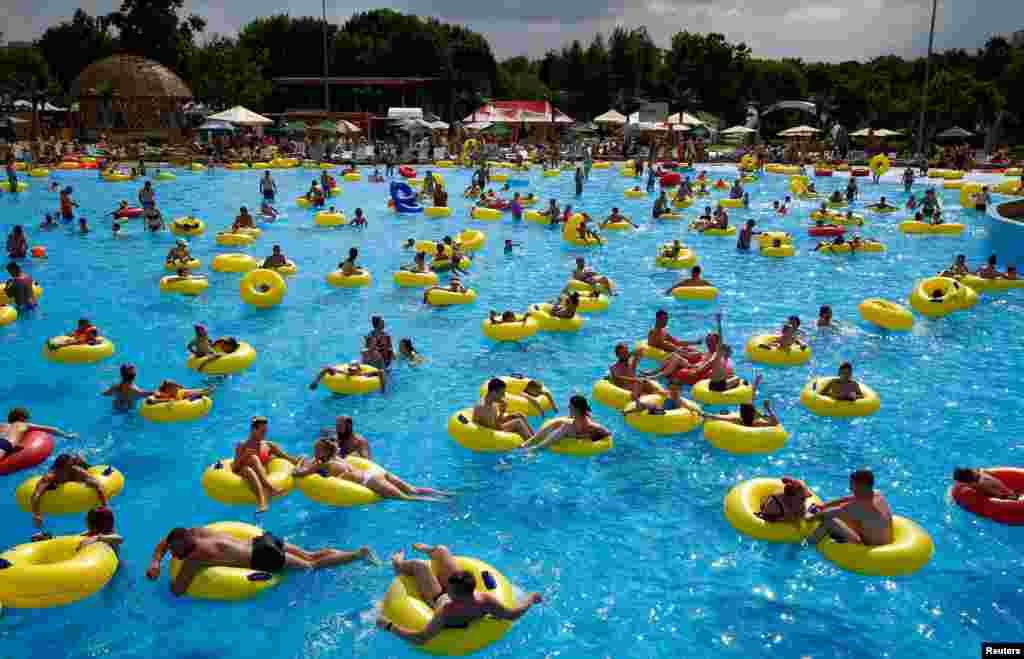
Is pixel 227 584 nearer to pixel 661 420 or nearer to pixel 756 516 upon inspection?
pixel 756 516

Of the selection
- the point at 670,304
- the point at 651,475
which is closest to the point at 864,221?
the point at 670,304

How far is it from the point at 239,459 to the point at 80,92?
46507 millimetres

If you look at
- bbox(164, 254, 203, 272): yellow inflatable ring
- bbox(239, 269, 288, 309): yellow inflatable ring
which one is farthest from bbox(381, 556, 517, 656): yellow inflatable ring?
bbox(164, 254, 203, 272): yellow inflatable ring

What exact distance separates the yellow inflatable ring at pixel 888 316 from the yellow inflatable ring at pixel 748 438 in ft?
20.1

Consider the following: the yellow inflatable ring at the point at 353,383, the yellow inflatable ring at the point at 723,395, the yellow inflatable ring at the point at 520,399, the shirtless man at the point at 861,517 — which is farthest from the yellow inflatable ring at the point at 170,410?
the shirtless man at the point at 861,517

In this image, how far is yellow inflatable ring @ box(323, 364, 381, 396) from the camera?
34.4 feet

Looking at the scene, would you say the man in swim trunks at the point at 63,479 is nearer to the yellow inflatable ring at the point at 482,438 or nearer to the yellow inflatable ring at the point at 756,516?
the yellow inflatable ring at the point at 482,438

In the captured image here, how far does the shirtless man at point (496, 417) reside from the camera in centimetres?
881

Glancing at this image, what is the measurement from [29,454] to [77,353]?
3.74 m

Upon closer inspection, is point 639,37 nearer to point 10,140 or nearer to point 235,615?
point 10,140

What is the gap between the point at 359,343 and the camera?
1302 cm

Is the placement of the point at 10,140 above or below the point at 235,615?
above

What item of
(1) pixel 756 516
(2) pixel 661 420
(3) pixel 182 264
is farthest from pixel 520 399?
(3) pixel 182 264

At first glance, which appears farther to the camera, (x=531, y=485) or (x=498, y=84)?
(x=498, y=84)
